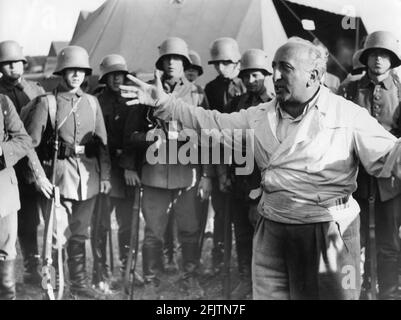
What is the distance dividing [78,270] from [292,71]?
2923mm

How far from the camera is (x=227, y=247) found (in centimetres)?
589

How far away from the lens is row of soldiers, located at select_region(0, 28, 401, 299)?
5.52 meters

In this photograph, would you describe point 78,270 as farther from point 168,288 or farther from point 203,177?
point 203,177

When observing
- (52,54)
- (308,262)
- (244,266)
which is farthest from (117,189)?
(52,54)

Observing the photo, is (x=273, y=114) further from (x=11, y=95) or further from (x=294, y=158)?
(x=11, y=95)

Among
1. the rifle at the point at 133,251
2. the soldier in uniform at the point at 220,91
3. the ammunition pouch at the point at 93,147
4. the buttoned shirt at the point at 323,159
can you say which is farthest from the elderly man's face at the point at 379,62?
the ammunition pouch at the point at 93,147

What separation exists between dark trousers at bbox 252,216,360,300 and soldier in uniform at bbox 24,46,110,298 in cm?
230

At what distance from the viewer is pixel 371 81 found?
5605 millimetres

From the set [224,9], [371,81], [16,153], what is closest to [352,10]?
[224,9]

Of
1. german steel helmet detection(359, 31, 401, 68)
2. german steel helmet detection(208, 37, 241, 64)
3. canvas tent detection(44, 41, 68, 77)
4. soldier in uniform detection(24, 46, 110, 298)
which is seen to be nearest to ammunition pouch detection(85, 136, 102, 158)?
soldier in uniform detection(24, 46, 110, 298)

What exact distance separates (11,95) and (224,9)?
5329mm

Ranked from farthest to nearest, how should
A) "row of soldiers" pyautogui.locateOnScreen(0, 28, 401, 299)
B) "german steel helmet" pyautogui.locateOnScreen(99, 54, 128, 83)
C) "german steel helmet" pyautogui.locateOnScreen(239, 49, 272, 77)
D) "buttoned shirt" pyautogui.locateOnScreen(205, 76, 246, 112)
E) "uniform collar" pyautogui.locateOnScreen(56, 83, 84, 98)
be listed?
"german steel helmet" pyautogui.locateOnScreen(99, 54, 128, 83)
"buttoned shirt" pyautogui.locateOnScreen(205, 76, 246, 112)
"german steel helmet" pyautogui.locateOnScreen(239, 49, 272, 77)
"uniform collar" pyautogui.locateOnScreen(56, 83, 84, 98)
"row of soldiers" pyautogui.locateOnScreen(0, 28, 401, 299)

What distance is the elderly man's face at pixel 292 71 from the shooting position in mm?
3648

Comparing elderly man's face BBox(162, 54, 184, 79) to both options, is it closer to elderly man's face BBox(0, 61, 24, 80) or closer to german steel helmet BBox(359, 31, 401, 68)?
elderly man's face BBox(0, 61, 24, 80)
